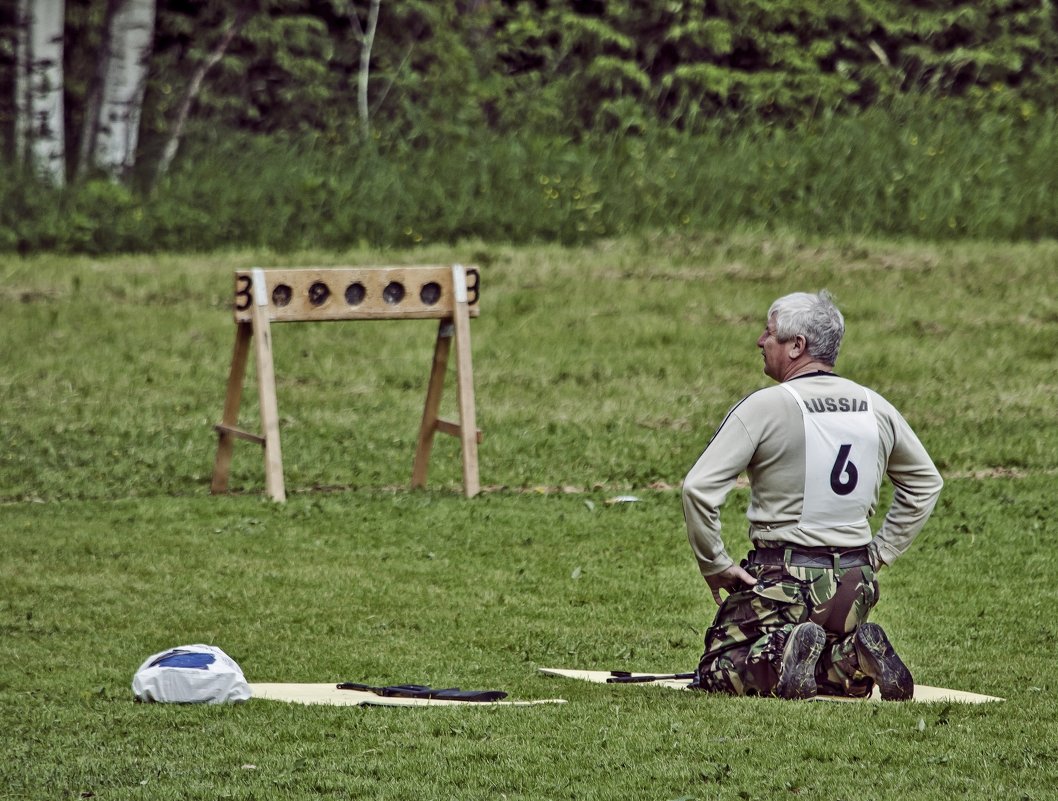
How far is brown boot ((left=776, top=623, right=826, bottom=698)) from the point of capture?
6598 millimetres

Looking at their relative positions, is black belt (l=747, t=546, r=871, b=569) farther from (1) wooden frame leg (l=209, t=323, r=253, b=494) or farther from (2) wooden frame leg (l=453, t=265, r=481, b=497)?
(1) wooden frame leg (l=209, t=323, r=253, b=494)

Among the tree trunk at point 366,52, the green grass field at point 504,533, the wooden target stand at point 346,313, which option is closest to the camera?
the green grass field at point 504,533

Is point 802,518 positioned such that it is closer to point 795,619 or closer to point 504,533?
point 795,619

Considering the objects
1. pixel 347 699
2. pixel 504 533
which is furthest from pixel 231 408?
pixel 347 699

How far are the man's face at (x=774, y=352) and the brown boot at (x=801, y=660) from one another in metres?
0.99

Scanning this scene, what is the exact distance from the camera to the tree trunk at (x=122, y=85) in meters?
22.0

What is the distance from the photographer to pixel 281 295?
12.1 m

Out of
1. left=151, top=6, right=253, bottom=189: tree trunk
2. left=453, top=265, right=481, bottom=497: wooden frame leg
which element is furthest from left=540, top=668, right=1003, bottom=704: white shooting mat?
A: left=151, top=6, right=253, bottom=189: tree trunk

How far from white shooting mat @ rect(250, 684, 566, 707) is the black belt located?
99 centimetres

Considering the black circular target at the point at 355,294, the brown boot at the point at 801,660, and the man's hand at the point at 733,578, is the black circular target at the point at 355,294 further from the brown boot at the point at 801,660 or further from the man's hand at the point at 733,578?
the brown boot at the point at 801,660

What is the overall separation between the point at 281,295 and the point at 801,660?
642cm

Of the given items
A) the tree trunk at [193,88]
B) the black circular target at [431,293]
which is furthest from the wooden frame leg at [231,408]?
the tree trunk at [193,88]

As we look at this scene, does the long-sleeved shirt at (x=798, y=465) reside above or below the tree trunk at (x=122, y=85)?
below

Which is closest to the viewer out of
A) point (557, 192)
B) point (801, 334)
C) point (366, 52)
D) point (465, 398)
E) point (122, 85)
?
point (801, 334)
